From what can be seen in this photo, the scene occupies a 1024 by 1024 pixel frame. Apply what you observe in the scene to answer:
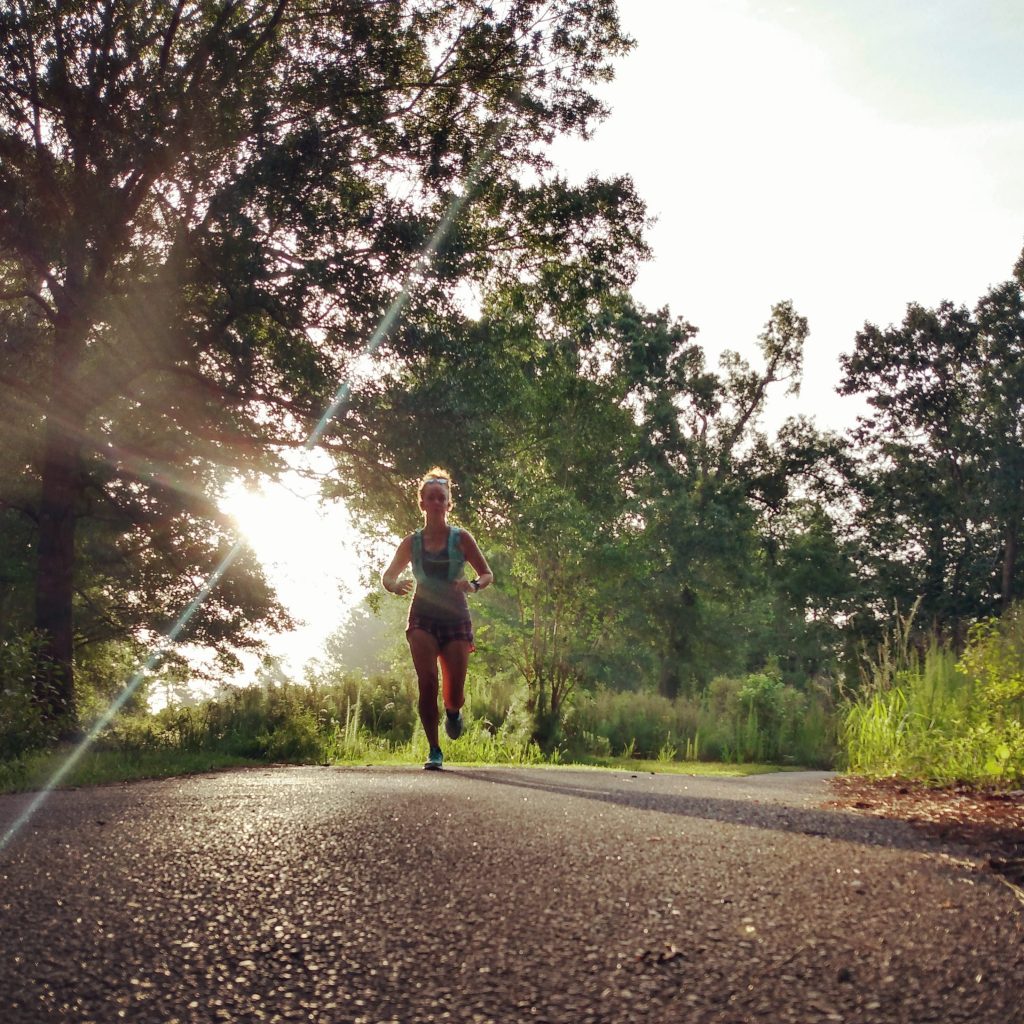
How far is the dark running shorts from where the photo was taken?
8.52 m

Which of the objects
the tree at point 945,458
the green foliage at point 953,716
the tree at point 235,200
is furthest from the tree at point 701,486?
the green foliage at point 953,716

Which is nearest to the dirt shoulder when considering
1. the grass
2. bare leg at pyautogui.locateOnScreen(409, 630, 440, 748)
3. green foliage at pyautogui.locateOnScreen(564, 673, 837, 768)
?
bare leg at pyautogui.locateOnScreen(409, 630, 440, 748)

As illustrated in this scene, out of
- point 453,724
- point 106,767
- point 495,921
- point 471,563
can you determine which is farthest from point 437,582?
point 495,921

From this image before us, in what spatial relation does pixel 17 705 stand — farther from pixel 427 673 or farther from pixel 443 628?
pixel 443 628

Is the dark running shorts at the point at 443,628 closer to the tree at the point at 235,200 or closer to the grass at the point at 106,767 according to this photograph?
the grass at the point at 106,767

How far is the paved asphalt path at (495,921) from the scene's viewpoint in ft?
8.40

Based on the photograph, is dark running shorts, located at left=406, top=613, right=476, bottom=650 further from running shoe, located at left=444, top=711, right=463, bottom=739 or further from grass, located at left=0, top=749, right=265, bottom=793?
grass, located at left=0, top=749, right=265, bottom=793

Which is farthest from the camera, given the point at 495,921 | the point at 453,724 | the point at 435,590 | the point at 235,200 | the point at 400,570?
the point at 235,200

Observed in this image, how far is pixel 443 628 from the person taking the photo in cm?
859

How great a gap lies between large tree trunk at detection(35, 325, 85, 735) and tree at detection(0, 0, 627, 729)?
33mm

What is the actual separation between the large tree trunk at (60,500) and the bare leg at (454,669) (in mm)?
7583

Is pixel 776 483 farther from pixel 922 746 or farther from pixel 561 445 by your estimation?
pixel 922 746

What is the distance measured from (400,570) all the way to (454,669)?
0.89 meters

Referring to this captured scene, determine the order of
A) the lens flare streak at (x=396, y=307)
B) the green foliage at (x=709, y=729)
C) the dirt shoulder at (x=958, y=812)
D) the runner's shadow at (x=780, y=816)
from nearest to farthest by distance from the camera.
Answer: the dirt shoulder at (x=958, y=812)
the runner's shadow at (x=780, y=816)
the lens flare streak at (x=396, y=307)
the green foliage at (x=709, y=729)
